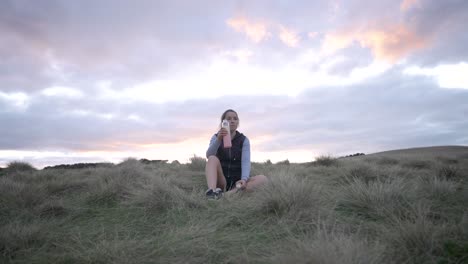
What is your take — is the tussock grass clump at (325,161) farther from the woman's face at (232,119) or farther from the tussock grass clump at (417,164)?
the woman's face at (232,119)

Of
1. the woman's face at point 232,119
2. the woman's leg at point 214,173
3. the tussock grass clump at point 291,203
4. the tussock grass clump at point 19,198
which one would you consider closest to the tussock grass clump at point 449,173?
the tussock grass clump at point 291,203

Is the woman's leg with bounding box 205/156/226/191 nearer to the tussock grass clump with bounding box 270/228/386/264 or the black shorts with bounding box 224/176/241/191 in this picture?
the black shorts with bounding box 224/176/241/191

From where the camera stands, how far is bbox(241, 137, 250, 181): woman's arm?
180 inches

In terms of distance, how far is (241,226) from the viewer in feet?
9.41

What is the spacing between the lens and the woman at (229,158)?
4590 millimetres

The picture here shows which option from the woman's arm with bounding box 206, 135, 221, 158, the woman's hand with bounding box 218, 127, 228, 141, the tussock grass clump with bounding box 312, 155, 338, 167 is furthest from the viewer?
the tussock grass clump with bounding box 312, 155, 338, 167

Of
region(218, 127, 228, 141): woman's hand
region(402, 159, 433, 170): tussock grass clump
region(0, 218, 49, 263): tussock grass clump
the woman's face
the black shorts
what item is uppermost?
the woman's face

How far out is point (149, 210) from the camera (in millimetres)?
3566

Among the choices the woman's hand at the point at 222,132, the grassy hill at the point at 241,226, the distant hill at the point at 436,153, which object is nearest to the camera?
the grassy hill at the point at 241,226

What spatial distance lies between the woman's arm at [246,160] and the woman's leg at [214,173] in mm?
399

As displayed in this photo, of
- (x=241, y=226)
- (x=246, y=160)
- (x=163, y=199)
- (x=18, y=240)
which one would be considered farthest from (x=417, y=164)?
(x=18, y=240)

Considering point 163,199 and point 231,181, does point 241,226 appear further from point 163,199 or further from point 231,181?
point 231,181

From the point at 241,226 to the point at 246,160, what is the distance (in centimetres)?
192

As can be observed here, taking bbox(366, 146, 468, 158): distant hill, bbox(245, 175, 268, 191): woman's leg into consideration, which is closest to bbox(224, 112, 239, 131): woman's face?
bbox(245, 175, 268, 191): woman's leg
